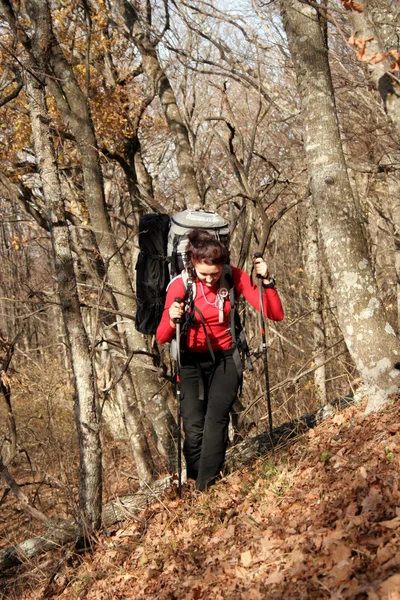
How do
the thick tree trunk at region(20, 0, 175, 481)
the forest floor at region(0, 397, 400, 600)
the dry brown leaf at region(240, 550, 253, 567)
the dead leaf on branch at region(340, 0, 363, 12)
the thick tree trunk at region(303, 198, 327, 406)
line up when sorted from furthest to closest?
the thick tree trunk at region(303, 198, 327, 406) → the thick tree trunk at region(20, 0, 175, 481) → the dead leaf on branch at region(340, 0, 363, 12) → the dry brown leaf at region(240, 550, 253, 567) → the forest floor at region(0, 397, 400, 600)

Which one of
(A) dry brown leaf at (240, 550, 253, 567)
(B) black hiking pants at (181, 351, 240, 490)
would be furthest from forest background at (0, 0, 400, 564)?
(A) dry brown leaf at (240, 550, 253, 567)

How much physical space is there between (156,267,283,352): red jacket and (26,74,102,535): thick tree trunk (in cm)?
84

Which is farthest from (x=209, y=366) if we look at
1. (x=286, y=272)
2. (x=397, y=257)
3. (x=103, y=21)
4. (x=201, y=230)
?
(x=286, y=272)

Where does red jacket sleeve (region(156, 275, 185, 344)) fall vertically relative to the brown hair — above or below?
below

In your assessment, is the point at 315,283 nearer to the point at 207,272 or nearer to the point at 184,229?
Answer: the point at 184,229

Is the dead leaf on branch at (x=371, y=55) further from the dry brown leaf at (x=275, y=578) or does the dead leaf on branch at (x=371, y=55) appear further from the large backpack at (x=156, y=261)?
the dry brown leaf at (x=275, y=578)

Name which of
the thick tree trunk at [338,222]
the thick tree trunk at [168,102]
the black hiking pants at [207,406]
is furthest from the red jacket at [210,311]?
the thick tree trunk at [168,102]

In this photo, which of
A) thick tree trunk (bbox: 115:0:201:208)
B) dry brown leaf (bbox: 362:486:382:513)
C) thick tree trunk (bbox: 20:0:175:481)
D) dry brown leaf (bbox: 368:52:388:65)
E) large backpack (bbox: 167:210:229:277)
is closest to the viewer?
dry brown leaf (bbox: 362:486:382:513)

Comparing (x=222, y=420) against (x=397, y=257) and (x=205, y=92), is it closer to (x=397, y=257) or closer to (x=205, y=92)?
(x=397, y=257)

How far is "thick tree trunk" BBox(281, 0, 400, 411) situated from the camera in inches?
179

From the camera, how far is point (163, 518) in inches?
195

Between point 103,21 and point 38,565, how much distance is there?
9209 millimetres

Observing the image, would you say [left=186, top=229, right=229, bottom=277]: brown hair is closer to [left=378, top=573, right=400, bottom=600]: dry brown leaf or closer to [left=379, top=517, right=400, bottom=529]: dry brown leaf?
[left=379, top=517, right=400, bottom=529]: dry brown leaf

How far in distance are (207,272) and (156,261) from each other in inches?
29.6
